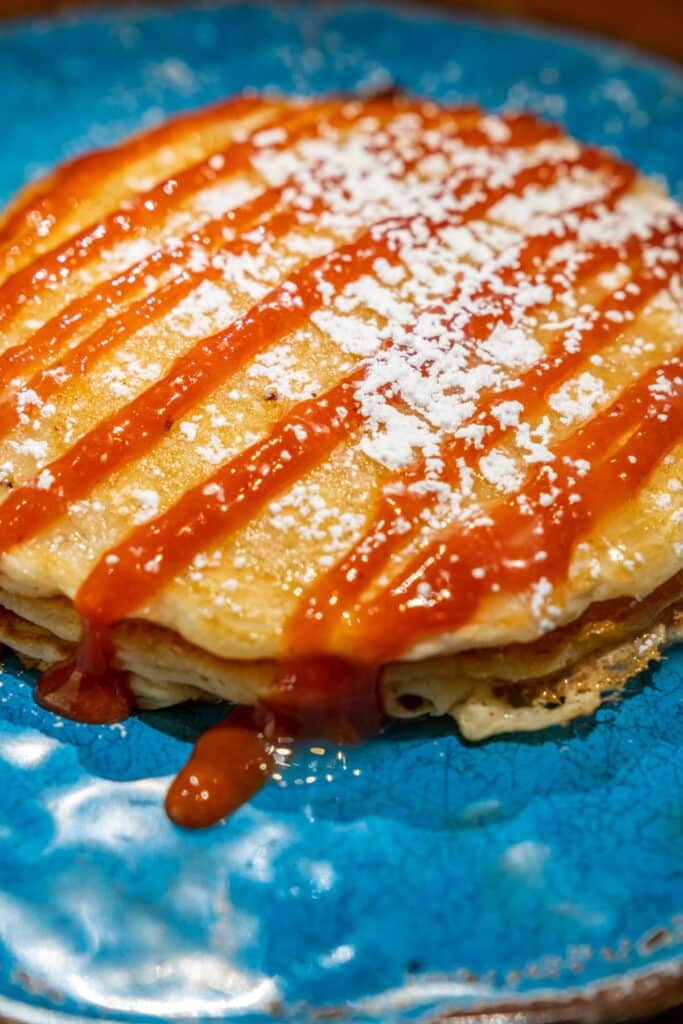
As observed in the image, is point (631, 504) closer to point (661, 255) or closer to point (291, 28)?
point (661, 255)

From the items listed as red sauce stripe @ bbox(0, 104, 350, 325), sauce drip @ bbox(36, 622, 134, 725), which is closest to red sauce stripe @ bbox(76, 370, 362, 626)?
sauce drip @ bbox(36, 622, 134, 725)

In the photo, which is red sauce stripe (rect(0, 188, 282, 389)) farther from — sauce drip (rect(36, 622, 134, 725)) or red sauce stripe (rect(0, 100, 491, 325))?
sauce drip (rect(36, 622, 134, 725))

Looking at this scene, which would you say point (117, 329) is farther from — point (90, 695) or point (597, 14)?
point (597, 14)

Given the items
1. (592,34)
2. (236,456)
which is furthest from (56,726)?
(592,34)

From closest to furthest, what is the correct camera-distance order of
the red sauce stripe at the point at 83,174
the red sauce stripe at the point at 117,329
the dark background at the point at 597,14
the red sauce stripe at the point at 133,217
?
the red sauce stripe at the point at 117,329
the red sauce stripe at the point at 133,217
the red sauce stripe at the point at 83,174
the dark background at the point at 597,14

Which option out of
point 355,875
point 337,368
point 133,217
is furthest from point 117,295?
point 355,875

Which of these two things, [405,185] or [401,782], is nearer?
[401,782]

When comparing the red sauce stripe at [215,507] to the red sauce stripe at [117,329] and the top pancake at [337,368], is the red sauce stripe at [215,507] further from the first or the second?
the red sauce stripe at [117,329]

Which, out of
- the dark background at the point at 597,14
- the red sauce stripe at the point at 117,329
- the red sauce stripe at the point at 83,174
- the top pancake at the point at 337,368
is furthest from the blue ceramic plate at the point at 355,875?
the dark background at the point at 597,14
